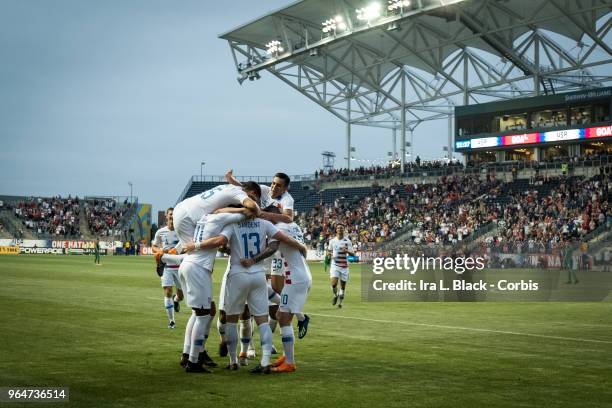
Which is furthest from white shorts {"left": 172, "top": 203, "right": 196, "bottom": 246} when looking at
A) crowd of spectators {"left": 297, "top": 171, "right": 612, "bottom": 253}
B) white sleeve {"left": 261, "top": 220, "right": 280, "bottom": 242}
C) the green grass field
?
crowd of spectators {"left": 297, "top": 171, "right": 612, "bottom": 253}

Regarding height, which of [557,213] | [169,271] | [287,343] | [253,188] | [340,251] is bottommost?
[287,343]

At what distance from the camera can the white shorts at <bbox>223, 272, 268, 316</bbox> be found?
9.88 meters

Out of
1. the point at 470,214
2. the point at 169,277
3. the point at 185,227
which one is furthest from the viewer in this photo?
the point at 470,214

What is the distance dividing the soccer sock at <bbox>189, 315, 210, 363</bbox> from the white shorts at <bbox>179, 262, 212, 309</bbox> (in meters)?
0.19

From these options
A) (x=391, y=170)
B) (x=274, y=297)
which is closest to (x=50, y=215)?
(x=391, y=170)

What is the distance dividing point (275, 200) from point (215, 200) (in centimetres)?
170

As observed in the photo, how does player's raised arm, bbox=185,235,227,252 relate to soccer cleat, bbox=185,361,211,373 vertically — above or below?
above

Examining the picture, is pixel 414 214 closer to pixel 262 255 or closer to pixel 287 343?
pixel 287 343

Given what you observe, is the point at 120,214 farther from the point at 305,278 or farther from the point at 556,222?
the point at 305,278

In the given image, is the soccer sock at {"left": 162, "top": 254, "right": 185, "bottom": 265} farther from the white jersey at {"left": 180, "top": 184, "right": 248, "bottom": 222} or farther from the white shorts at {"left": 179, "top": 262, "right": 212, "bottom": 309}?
the white shorts at {"left": 179, "top": 262, "right": 212, "bottom": 309}

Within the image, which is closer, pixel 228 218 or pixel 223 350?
pixel 228 218

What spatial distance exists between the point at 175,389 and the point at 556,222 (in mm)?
42081

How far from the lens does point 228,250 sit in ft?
33.7

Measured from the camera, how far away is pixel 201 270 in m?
9.98
